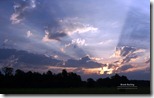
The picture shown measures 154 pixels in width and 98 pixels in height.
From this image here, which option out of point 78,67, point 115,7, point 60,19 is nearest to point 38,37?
point 60,19

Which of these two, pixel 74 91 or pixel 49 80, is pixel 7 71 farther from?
pixel 74 91

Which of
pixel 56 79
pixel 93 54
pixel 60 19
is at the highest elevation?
pixel 60 19

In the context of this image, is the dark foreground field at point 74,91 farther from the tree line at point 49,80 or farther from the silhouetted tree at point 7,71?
the silhouetted tree at point 7,71

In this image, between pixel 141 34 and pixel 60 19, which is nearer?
pixel 141 34

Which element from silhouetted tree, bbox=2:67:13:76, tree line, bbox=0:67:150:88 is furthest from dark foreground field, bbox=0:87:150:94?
silhouetted tree, bbox=2:67:13:76

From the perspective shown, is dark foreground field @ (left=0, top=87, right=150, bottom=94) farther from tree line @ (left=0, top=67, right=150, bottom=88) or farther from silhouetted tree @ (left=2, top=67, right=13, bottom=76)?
silhouetted tree @ (left=2, top=67, right=13, bottom=76)

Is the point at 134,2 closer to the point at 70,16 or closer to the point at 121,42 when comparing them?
the point at 121,42

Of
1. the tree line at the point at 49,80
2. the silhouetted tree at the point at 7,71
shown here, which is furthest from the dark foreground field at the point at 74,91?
the silhouetted tree at the point at 7,71

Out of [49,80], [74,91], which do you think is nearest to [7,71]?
[49,80]
